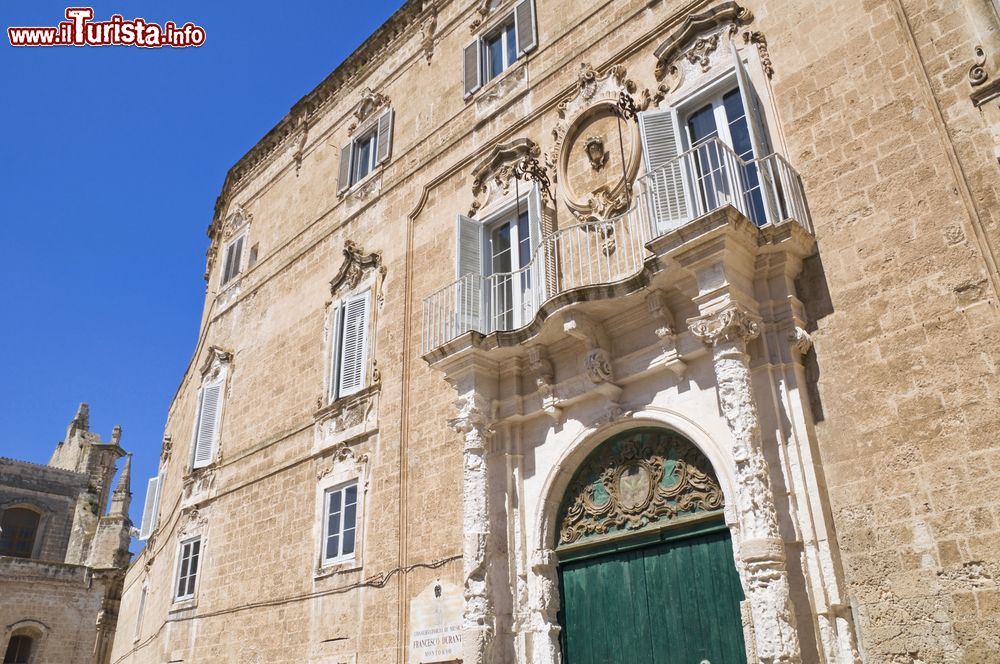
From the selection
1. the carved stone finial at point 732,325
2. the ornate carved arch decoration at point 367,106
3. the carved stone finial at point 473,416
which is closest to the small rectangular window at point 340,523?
the carved stone finial at point 473,416

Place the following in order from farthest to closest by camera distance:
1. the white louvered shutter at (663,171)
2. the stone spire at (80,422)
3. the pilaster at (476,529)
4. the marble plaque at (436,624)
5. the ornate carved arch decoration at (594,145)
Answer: the stone spire at (80,422) → the ornate carved arch decoration at (594,145) → the marble plaque at (436,624) → the pilaster at (476,529) → the white louvered shutter at (663,171)

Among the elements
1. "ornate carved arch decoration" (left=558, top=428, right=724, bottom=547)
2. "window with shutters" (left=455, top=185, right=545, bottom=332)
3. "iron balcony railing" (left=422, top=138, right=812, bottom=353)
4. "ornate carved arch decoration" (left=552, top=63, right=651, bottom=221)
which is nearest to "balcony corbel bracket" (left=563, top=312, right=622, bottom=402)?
"iron balcony railing" (left=422, top=138, right=812, bottom=353)

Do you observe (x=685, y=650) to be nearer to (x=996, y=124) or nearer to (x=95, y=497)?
(x=996, y=124)

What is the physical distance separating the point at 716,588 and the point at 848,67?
4723 millimetres

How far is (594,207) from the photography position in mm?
8547

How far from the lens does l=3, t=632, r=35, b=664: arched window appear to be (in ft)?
84.5

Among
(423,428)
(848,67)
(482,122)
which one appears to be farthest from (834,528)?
(482,122)

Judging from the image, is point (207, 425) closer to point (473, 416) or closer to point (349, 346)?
point (349, 346)

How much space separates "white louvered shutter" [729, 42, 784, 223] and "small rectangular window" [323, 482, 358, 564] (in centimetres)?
637

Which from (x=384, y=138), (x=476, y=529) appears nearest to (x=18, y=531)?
(x=384, y=138)

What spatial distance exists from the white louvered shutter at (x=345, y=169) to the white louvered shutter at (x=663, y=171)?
678 centimetres

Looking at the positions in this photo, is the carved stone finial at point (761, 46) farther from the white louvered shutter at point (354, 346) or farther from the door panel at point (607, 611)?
the white louvered shutter at point (354, 346)

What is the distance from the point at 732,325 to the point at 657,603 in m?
2.53

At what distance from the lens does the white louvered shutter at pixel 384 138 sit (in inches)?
492
